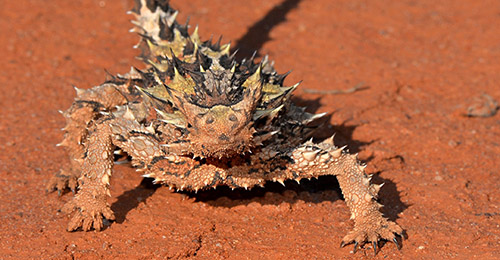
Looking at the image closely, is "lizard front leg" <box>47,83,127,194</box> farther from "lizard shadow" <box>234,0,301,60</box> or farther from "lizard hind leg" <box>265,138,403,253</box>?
"lizard shadow" <box>234,0,301,60</box>

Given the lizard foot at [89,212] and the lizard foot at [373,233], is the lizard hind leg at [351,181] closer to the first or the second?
the lizard foot at [373,233]

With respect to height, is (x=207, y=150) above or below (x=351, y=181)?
above

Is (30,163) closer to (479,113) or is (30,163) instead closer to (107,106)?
(107,106)

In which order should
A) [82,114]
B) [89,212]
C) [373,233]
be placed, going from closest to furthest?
[373,233] < [89,212] < [82,114]

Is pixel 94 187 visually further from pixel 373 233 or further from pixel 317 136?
pixel 317 136

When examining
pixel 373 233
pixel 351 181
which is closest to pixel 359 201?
pixel 351 181

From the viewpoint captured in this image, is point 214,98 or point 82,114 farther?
point 82,114

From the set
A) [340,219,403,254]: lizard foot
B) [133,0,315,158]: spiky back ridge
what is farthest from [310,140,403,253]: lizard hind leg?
[133,0,315,158]: spiky back ridge
